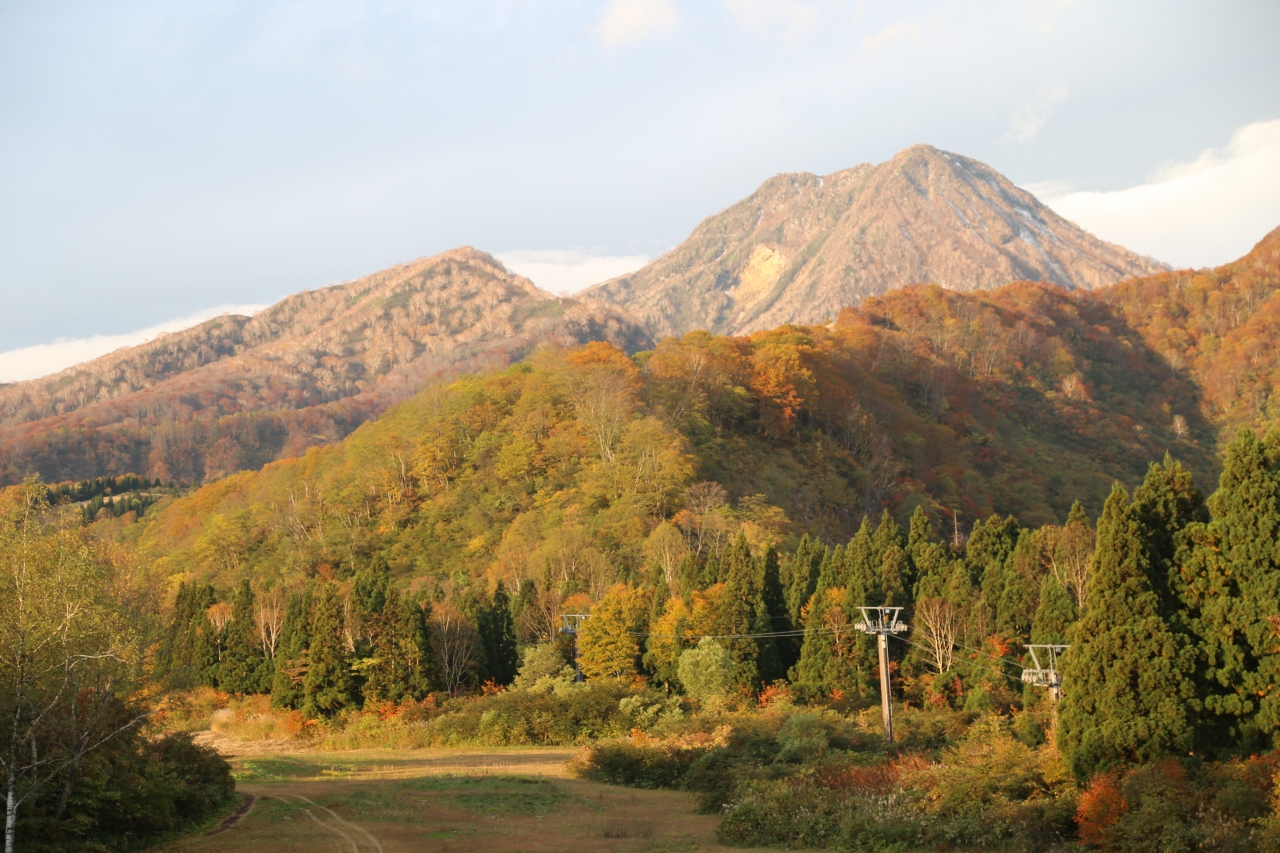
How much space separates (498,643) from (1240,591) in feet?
107

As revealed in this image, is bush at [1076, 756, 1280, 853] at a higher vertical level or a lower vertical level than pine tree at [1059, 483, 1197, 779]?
lower

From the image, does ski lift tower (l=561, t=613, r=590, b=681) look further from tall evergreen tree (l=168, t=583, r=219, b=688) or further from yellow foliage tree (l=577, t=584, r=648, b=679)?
tall evergreen tree (l=168, t=583, r=219, b=688)

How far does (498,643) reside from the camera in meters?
47.1

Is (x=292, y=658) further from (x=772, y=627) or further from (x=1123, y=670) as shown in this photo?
(x=1123, y=670)

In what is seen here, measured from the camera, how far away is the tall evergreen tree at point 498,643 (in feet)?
152

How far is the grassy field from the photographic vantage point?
20344mm

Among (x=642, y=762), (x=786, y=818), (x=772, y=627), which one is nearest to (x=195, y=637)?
(x=772, y=627)

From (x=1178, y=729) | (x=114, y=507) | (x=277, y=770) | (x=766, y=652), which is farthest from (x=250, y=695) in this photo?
(x=114, y=507)

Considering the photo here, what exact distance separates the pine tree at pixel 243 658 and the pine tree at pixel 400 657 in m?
7.15

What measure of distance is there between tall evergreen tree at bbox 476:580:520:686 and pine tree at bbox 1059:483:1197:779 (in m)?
29.2

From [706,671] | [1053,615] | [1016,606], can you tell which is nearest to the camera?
[1053,615]

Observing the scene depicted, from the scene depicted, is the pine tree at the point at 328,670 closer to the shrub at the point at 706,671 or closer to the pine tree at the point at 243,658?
the pine tree at the point at 243,658

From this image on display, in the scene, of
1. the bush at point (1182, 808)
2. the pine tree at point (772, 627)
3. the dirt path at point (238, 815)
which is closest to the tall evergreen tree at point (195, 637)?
the pine tree at point (772, 627)

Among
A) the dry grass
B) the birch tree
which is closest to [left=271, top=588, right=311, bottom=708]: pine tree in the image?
the dry grass
